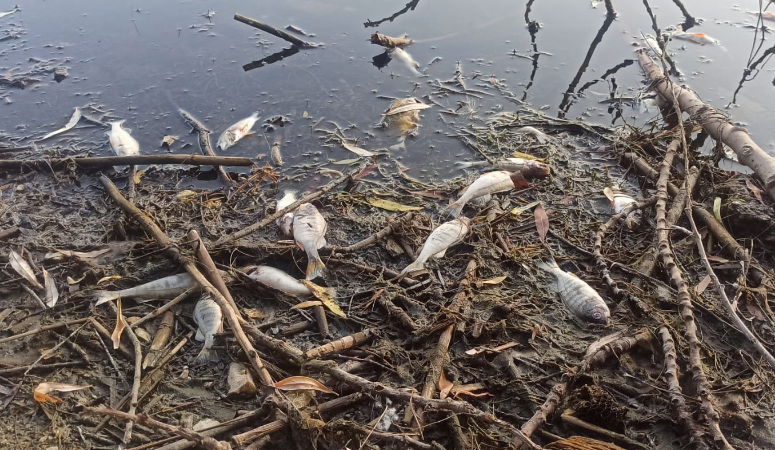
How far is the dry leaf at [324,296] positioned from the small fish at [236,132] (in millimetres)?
2431

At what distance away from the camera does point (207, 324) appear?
3.32 metres

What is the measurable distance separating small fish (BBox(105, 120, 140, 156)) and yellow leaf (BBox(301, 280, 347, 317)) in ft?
8.78

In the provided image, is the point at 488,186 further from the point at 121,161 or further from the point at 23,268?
the point at 23,268

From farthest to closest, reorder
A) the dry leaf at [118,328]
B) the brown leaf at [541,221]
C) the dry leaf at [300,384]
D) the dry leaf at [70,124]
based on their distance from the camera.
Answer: the dry leaf at [70,124] → the brown leaf at [541,221] → the dry leaf at [118,328] → the dry leaf at [300,384]

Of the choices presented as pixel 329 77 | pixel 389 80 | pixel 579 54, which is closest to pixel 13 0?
pixel 329 77

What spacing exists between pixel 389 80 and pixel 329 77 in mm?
801

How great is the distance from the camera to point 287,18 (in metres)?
8.20

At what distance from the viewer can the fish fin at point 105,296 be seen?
11.6 feet

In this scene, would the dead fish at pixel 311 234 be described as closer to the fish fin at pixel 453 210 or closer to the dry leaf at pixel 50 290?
the fish fin at pixel 453 210

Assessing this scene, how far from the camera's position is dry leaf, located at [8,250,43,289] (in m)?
3.69

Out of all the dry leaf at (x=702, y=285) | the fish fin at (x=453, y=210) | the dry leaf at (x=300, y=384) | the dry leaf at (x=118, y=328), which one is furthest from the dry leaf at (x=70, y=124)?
the dry leaf at (x=702, y=285)

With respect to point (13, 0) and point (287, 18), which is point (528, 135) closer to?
point (287, 18)

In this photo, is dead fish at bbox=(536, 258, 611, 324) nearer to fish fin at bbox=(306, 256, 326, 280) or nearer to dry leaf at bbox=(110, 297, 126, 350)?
fish fin at bbox=(306, 256, 326, 280)

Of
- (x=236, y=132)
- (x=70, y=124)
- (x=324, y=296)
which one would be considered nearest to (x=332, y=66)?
(x=236, y=132)
